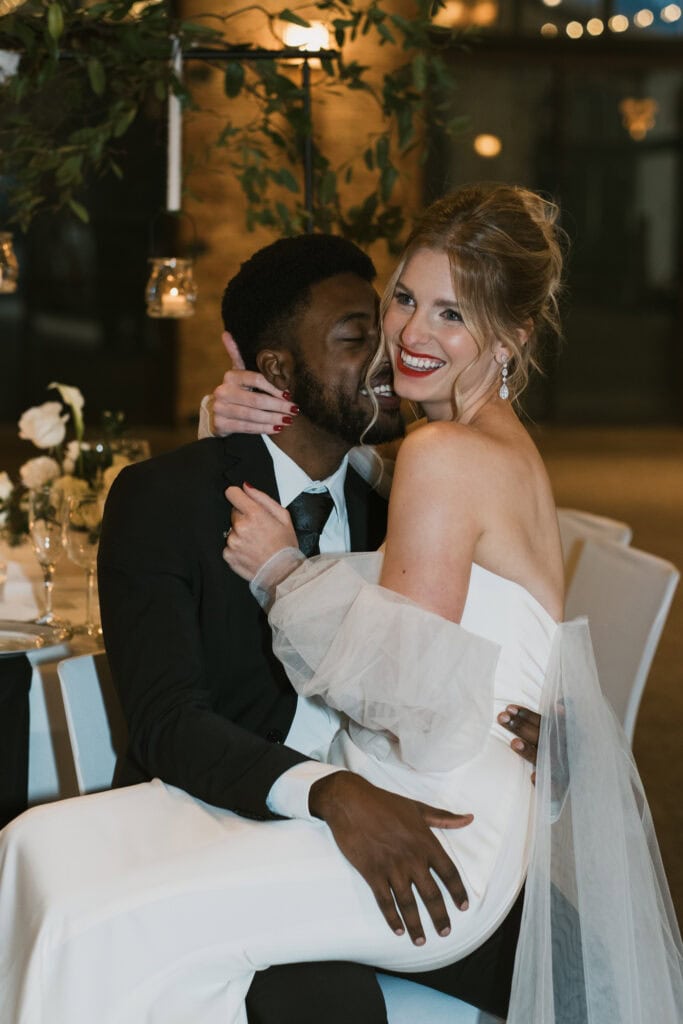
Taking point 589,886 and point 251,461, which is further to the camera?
point 251,461

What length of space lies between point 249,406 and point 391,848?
86cm

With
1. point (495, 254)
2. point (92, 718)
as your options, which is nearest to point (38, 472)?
point (92, 718)

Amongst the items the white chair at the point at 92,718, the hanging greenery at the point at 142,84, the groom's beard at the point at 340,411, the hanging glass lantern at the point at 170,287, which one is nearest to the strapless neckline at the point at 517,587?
the groom's beard at the point at 340,411

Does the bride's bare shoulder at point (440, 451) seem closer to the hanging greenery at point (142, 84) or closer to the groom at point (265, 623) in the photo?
the groom at point (265, 623)

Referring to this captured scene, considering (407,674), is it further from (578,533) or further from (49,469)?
(578,533)

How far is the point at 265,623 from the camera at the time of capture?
7.07 feet

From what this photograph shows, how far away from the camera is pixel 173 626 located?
6.50ft

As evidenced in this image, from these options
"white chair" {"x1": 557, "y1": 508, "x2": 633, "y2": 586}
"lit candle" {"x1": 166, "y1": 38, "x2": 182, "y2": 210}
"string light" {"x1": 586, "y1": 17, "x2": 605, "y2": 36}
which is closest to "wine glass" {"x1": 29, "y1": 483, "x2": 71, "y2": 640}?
"lit candle" {"x1": 166, "y1": 38, "x2": 182, "y2": 210}

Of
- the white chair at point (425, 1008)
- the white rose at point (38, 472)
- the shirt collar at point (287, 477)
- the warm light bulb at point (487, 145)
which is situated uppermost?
the warm light bulb at point (487, 145)

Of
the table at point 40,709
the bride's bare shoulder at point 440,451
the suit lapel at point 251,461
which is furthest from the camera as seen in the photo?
the table at point 40,709

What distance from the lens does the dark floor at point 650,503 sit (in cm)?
425

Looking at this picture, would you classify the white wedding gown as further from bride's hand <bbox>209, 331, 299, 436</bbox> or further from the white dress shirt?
bride's hand <bbox>209, 331, 299, 436</bbox>

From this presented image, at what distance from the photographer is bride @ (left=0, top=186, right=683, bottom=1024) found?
5.24 ft

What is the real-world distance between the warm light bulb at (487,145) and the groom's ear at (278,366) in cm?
988
